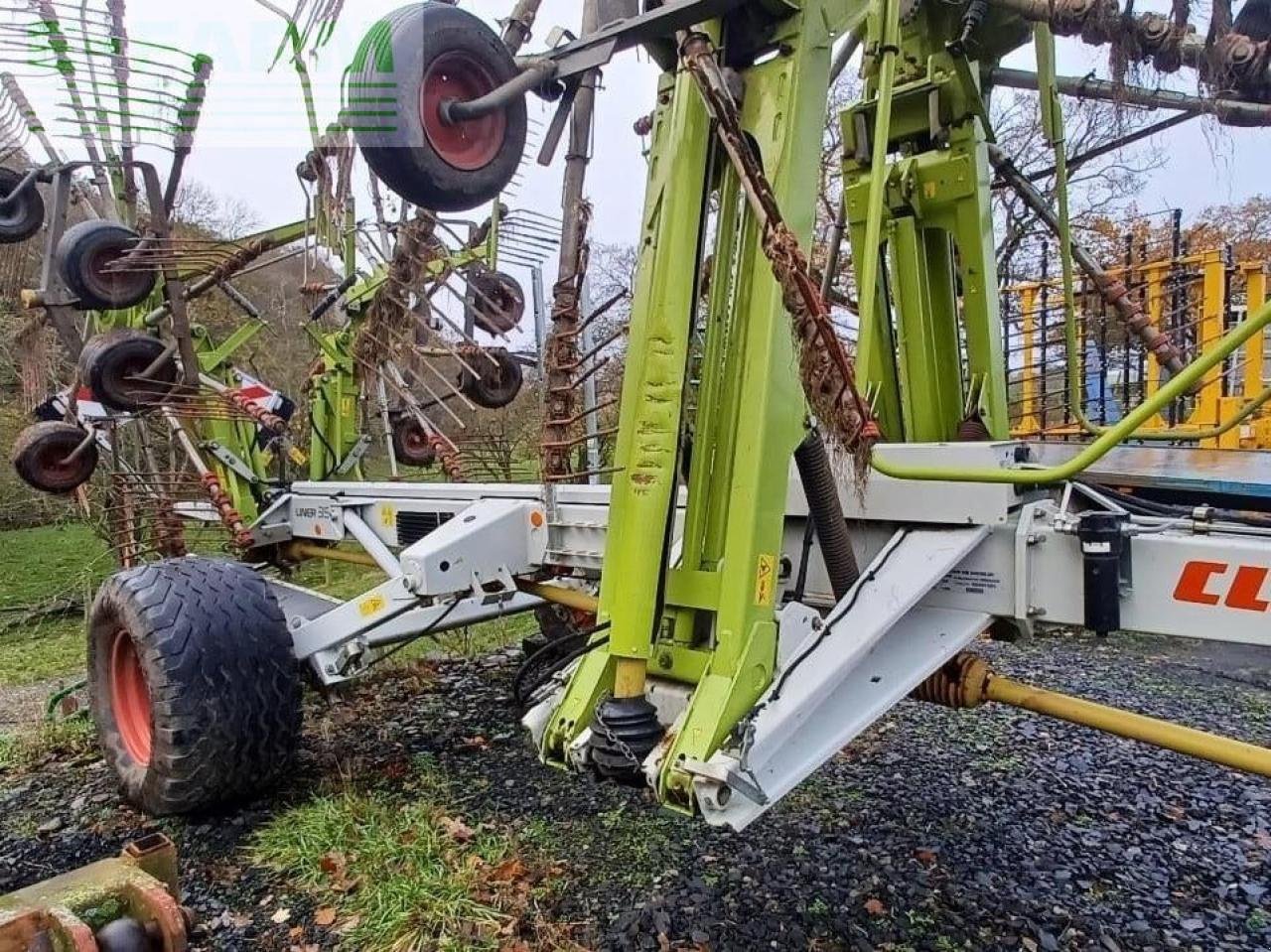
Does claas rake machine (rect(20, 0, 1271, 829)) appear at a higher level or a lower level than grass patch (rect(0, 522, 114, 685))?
higher

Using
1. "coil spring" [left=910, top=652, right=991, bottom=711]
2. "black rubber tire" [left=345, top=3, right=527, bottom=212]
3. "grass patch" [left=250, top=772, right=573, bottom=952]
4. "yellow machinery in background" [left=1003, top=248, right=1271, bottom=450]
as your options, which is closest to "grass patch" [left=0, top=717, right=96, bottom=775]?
"grass patch" [left=250, top=772, right=573, bottom=952]

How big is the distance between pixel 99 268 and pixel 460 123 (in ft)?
13.5

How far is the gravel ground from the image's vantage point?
297 cm

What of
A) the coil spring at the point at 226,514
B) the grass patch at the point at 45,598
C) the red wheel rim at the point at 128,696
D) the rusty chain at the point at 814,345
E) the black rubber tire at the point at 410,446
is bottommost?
the grass patch at the point at 45,598

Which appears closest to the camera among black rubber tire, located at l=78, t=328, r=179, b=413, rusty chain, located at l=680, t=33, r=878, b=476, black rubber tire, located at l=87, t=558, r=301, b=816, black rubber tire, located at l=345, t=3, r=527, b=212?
rusty chain, located at l=680, t=33, r=878, b=476

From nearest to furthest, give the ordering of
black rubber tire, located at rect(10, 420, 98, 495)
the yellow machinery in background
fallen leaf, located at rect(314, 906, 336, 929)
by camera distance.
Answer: fallen leaf, located at rect(314, 906, 336, 929) → black rubber tire, located at rect(10, 420, 98, 495) → the yellow machinery in background

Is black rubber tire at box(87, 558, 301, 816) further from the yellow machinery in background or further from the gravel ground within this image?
the yellow machinery in background

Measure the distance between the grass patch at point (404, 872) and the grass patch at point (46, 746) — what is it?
5.72ft

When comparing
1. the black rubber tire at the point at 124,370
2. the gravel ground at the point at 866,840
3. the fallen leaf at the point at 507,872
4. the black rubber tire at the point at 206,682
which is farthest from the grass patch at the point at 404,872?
the black rubber tire at the point at 124,370

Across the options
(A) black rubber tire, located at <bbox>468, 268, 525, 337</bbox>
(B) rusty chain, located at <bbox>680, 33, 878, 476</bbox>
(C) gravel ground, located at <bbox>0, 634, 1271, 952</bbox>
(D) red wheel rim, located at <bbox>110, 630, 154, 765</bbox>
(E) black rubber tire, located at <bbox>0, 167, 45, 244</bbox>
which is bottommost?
(C) gravel ground, located at <bbox>0, 634, 1271, 952</bbox>

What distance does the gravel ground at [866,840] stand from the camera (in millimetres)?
2973

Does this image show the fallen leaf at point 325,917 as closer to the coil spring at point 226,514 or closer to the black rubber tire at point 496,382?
the coil spring at point 226,514

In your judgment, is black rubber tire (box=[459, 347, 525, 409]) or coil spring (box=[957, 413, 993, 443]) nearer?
coil spring (box=[957, 413, 993, 443])

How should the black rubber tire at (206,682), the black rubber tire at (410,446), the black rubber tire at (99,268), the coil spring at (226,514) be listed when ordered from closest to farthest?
the black rubber tire at (206,682), the coil spring at (226,514), the black rubber tire at (99,268), the black rubber tire at (410,446)
